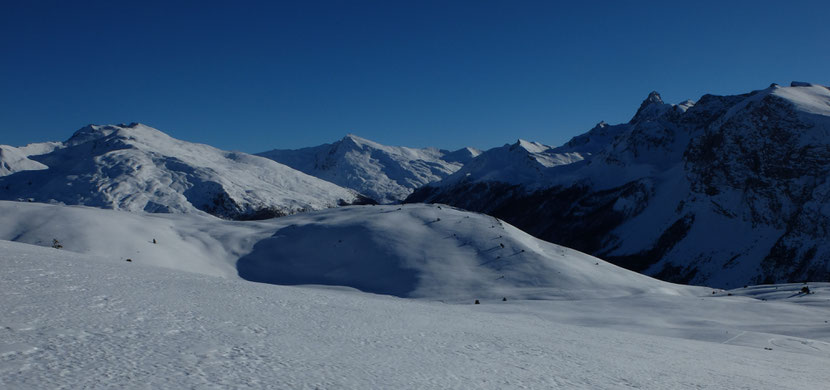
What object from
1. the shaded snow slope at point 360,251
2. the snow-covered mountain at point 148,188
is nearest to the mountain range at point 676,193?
the snow-covered mountain at point 148,188

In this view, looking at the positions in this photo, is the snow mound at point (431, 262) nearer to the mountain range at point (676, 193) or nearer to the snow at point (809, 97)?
the mountain range at point (676, 193)

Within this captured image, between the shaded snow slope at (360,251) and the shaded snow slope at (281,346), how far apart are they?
49.1ft

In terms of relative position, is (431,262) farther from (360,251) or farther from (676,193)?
(676,193)

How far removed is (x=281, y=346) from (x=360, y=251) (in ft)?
80.4

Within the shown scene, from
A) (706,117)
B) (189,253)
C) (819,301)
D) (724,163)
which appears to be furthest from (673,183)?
(189,253)

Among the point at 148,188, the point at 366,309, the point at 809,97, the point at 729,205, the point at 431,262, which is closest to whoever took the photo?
the point at 366,309

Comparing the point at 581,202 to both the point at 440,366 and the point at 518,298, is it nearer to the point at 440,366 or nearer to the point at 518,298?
the point at 518,298

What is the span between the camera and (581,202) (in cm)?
16850

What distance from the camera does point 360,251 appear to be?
105 feet

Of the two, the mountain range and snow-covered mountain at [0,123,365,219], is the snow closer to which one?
the mountain range

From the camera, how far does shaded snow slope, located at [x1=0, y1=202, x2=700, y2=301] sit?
26891 millimetres

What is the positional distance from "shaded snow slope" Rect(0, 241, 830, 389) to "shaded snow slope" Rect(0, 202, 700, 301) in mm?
14953

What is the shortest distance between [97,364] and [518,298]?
2343 centimetres

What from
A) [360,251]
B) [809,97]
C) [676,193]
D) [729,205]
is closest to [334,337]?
[360,251]
